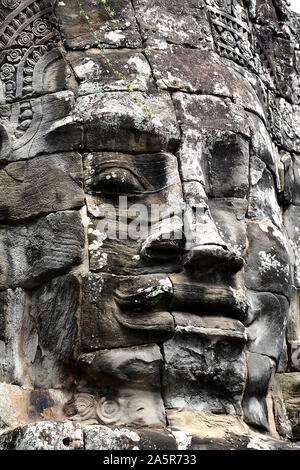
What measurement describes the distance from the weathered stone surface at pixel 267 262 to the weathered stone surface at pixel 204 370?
26.3 inches

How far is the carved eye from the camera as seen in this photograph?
332 inches

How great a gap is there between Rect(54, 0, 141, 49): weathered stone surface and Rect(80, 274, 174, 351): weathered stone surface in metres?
2.07

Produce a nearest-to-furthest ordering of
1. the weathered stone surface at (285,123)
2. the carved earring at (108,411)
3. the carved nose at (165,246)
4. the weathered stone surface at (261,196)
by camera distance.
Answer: the carved earring at (108,411)
the carved nose at (165,246)
the weathered stone surface at (261,196)
the weathered stone surface at (285,123)

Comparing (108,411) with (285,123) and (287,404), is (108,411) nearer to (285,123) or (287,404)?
(287,404)

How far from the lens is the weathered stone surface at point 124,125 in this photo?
854cm

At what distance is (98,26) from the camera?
914cm

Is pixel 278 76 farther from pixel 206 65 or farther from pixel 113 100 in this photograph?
pixel 113 100

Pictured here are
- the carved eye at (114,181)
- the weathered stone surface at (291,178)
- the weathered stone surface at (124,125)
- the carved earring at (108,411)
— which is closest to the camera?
the carved earring at (108,411)

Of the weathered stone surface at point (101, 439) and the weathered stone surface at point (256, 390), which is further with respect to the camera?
the weathered stone surface at point (256, 390)

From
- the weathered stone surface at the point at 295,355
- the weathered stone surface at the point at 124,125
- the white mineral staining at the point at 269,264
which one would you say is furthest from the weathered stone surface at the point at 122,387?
the weathered stone surface at the point at 295,355

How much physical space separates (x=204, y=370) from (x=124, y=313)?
26.7 inches

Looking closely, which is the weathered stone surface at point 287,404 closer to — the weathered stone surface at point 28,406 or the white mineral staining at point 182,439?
the white mineral staining at point 182,439
